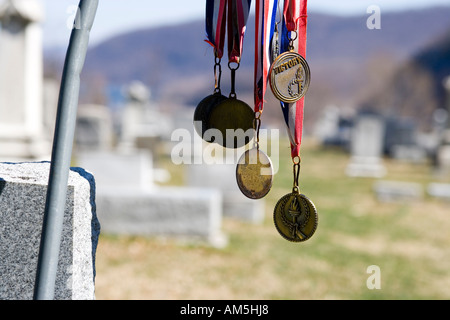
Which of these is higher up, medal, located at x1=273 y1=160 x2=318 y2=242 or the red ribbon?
the red ribbon

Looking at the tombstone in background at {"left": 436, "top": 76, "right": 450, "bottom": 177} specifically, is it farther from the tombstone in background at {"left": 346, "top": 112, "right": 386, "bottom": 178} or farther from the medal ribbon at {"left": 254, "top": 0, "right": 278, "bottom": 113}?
the medal ribbon at {"left": 254, "top": 0, "right": 278, "bottom": 113}

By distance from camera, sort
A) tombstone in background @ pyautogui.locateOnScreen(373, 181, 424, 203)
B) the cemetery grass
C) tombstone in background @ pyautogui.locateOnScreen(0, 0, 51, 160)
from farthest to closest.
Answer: tombstone in background @ pyautogui.locateOnScreen(373, 181, 424, 203)
tombstone in background @ pyautogui.locateOnScreen(0, 0, 51, 160)
the cemetery grass

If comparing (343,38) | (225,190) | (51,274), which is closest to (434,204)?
(225,190)

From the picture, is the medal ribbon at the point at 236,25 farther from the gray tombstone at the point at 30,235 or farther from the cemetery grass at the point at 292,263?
the cemetery grass at the point at 292,263

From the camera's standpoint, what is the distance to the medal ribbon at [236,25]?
1905 millimetres

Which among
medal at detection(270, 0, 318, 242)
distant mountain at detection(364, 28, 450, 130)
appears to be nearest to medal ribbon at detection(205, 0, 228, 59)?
medal at detection(270, 0, 318, 242)

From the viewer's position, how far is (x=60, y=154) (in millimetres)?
1509

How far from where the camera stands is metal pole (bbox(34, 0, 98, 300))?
59.0 inches

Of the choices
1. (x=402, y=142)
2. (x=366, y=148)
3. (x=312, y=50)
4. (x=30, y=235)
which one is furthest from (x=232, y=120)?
(x=312, y=50)

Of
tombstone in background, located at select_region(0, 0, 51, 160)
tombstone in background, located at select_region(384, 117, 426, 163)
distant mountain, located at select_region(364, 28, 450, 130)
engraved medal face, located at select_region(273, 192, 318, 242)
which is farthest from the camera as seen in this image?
distant mountain, located at select_region(364, 28, 450, 130)

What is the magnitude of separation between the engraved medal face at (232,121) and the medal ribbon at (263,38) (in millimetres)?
105

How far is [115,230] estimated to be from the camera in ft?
22.2

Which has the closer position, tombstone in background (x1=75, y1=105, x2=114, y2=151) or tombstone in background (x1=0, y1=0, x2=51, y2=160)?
tombstone in background (x1=0, y1=0, x2=51, y2=160)

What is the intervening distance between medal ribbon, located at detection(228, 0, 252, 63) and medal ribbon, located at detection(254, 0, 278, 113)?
65 millimetres
